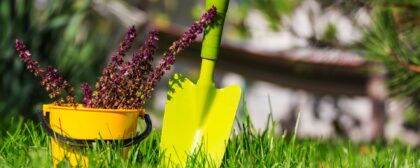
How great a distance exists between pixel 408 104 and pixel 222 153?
1.68 metres

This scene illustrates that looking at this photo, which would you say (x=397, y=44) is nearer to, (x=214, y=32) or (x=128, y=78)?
(x=214, y=32)

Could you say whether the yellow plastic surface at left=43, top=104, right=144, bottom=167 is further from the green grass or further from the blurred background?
the blurred background

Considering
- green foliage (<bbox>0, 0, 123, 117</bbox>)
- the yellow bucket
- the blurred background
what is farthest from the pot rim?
green foliage (<bbox>0, 0, 123, 117</bbox>)

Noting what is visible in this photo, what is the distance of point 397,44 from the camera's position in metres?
2.50

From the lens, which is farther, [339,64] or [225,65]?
[225,65]

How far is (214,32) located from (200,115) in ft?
0.71

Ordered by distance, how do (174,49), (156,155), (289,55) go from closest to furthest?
(174,49) < (156,155) < (289,55)

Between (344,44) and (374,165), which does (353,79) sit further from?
(374,165)

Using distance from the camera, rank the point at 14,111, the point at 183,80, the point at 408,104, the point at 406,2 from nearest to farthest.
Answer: the point at 183,80 < the point at 406,2 < the point at 408,104 < the point at 14,111

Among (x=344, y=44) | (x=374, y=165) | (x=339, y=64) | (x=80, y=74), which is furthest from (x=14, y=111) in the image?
(x=339, y=64)

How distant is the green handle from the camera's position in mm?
1643

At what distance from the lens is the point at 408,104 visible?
3.10 meters

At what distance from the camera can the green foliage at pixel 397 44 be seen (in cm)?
250

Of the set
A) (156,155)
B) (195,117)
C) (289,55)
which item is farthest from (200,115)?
(289,55)
